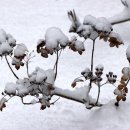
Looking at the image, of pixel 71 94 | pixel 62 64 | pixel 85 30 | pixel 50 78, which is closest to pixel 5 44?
pixel 50 78

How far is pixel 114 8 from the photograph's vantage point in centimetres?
575

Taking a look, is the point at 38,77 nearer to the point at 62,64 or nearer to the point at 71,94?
the point at 71,94

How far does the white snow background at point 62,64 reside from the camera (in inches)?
119

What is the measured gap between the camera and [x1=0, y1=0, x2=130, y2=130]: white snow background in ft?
9.95

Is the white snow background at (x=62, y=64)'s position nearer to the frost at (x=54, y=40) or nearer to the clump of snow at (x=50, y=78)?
the clump of snow at (x=50, y=78)

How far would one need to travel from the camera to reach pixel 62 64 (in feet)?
13.7

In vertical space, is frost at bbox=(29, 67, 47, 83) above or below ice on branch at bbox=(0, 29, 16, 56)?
below

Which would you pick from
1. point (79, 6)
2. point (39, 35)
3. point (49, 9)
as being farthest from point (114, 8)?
point (39, 35)

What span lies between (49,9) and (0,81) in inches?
93.2

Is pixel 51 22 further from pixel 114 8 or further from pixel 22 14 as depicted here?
pixel 114 8

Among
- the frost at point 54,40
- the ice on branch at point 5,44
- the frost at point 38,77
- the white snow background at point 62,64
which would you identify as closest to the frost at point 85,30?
the frost at point 54,40

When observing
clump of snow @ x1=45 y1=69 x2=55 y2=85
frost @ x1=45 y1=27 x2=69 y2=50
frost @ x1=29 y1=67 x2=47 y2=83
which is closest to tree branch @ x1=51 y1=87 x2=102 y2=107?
clump of snow @ x1=45 y1=69 x2=55 y2=85

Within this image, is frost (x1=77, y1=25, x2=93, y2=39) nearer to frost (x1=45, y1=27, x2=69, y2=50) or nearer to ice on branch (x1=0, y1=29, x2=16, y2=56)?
frost (x1=45, y1=27, x2=69, y2=50)

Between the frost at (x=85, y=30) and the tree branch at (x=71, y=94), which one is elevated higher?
the frost at (x=85, y=30)
